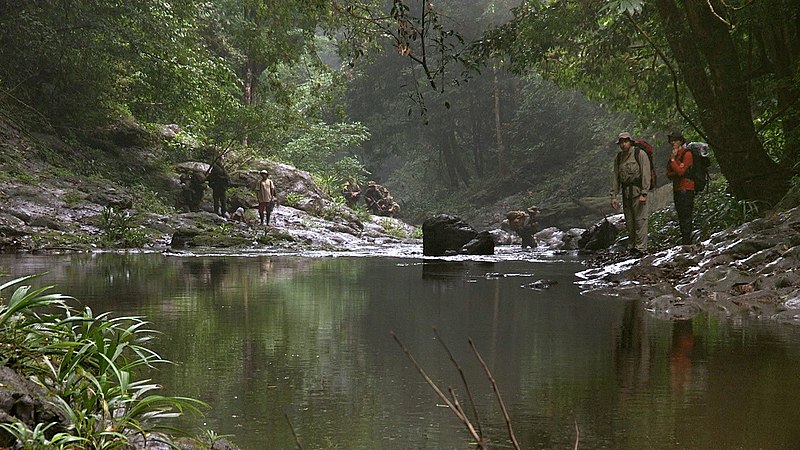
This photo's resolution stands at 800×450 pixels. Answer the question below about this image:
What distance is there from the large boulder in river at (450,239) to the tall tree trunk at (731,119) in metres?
8.52

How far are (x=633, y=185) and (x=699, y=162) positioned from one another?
133 cm

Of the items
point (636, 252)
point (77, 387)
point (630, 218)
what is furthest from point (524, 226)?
point (77, 387)

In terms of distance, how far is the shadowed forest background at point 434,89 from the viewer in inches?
538

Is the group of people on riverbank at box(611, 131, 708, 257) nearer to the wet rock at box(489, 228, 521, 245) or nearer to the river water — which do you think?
the river water

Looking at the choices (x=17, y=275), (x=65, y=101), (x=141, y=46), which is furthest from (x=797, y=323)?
(x=65, y=101)

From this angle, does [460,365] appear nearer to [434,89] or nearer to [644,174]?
[434,89]

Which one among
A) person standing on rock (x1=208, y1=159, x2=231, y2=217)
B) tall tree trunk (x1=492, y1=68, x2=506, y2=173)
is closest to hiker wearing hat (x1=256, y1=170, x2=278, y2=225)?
person standing on rock (x1=208, y1=159, x2=231, y2=217)

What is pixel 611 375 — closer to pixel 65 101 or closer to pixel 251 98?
pixel 65 101

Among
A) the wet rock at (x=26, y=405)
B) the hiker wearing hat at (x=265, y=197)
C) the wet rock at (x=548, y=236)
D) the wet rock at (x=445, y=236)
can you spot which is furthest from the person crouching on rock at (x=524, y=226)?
the wet rock at (x=26, y=405)

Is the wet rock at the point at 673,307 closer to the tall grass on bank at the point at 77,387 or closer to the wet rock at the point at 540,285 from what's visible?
the wet rock at the point at 540,285

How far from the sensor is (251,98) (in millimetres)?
45469

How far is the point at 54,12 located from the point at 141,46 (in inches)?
118

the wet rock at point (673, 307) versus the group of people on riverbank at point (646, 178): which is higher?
the group of people on riverbank at point (646, 178)

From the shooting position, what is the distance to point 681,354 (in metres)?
5.62
